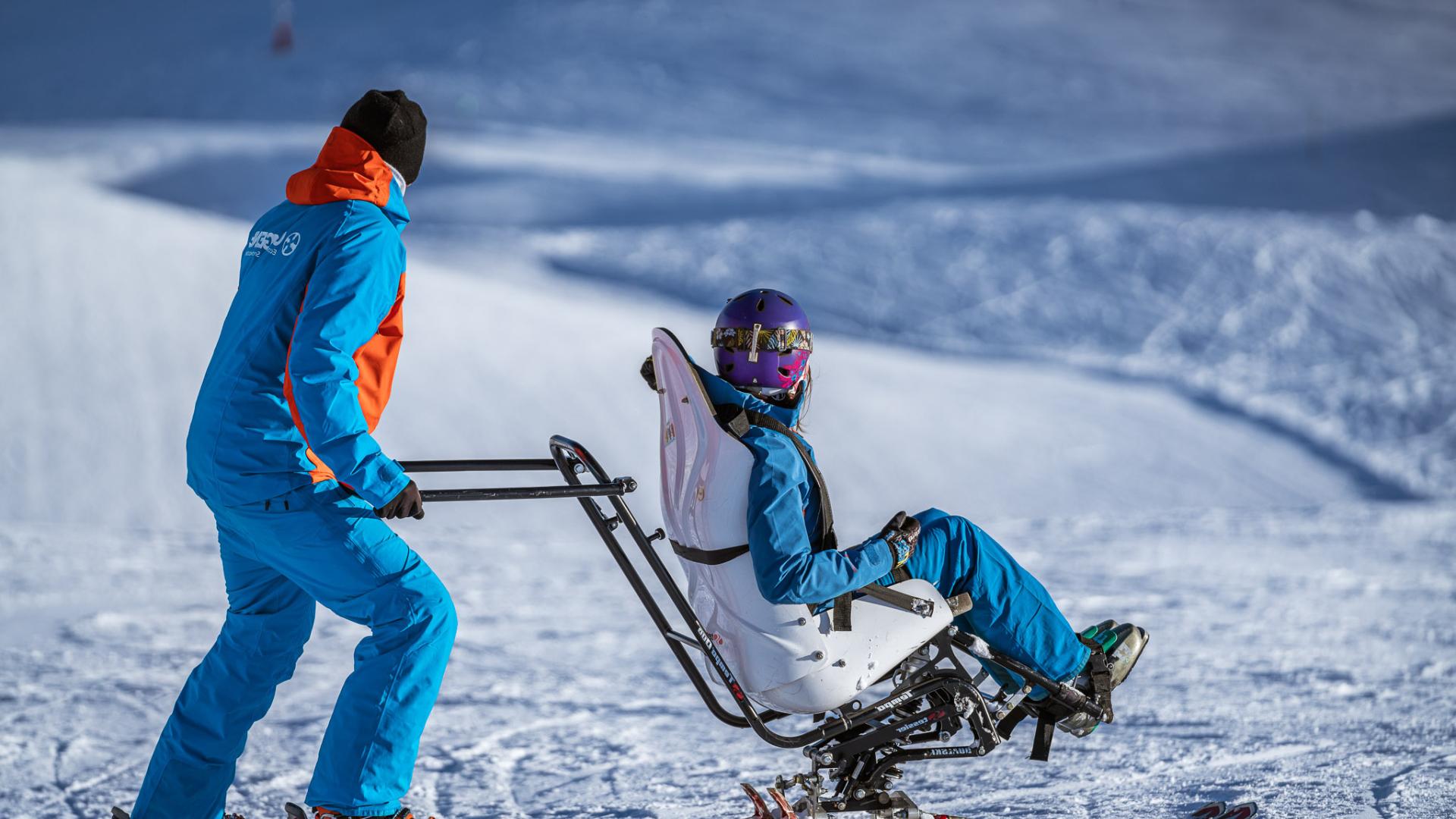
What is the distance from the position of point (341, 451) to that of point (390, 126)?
2.50 feet

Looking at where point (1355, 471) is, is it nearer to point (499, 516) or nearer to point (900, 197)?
point (499, 516)

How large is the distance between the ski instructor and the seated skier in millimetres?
661

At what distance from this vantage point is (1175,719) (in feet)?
15.0

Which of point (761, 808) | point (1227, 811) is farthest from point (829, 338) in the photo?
point (761, 808)

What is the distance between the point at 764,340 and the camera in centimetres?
290

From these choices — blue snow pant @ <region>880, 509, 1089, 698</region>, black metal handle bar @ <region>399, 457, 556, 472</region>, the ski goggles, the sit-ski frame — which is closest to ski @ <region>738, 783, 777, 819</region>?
the sit-ski frame

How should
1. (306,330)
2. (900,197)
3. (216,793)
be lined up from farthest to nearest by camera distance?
(900,197) → (216,793) → (306,330)

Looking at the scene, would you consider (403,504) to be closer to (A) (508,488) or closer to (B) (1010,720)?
(A) (508,488)

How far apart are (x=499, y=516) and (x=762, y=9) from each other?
25.4 metres

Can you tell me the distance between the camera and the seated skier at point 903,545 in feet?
9.07

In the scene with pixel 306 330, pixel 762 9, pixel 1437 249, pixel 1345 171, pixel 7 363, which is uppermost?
pixel 762 9

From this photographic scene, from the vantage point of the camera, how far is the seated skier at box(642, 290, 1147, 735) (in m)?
2.76

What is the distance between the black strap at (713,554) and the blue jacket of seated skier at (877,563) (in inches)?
1.9

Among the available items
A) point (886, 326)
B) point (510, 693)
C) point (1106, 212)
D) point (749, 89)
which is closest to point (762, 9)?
point (749, 89)
